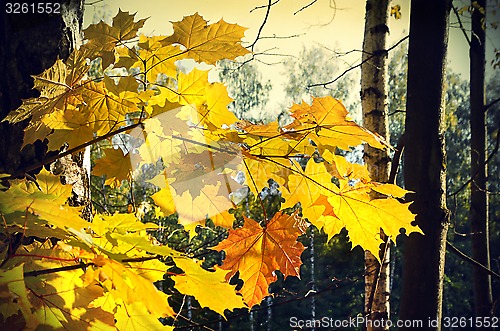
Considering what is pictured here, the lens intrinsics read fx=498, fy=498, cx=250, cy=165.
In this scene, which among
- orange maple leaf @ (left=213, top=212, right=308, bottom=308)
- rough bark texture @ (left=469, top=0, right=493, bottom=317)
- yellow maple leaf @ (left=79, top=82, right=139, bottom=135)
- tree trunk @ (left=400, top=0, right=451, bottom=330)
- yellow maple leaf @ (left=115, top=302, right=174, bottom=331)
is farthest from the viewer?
rough bark texture @ (left=469, top=0, right=493, bottom=317)

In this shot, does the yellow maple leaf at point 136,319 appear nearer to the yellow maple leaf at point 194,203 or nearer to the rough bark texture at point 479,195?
the yellow maple leaf at point 194,203

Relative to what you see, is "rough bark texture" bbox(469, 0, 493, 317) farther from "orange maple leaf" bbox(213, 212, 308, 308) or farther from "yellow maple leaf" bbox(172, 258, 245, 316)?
"yellow maple leaf" bbox(172, 258, 245, 316)

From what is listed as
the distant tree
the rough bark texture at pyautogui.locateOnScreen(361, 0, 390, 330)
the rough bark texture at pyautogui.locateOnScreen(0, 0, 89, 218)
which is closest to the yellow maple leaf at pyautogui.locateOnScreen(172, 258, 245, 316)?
the rough bark texture at pyautogui.locateOnScreen(0, 0, 89, 218)

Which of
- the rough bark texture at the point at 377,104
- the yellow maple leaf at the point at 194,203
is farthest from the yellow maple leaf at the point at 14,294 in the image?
the rough bark texture at the point at 377,104

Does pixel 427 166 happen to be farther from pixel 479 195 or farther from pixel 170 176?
pixel 479 195

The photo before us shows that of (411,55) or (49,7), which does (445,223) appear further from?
(49,7)

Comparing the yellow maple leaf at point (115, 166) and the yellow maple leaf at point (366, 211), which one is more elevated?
the yellow maple leaf at point (115, 166)

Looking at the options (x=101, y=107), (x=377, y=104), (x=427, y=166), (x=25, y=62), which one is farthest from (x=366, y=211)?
(x=377, y=104)

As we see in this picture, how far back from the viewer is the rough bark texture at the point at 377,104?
2.08 m

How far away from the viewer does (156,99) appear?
570 millimetres

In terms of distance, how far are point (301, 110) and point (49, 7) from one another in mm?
497

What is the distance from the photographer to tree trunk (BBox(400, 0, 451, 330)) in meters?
1.56

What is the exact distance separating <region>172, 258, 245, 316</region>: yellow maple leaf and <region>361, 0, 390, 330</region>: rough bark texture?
1.62m

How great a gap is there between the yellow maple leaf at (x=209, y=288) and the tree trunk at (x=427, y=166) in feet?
3.79
